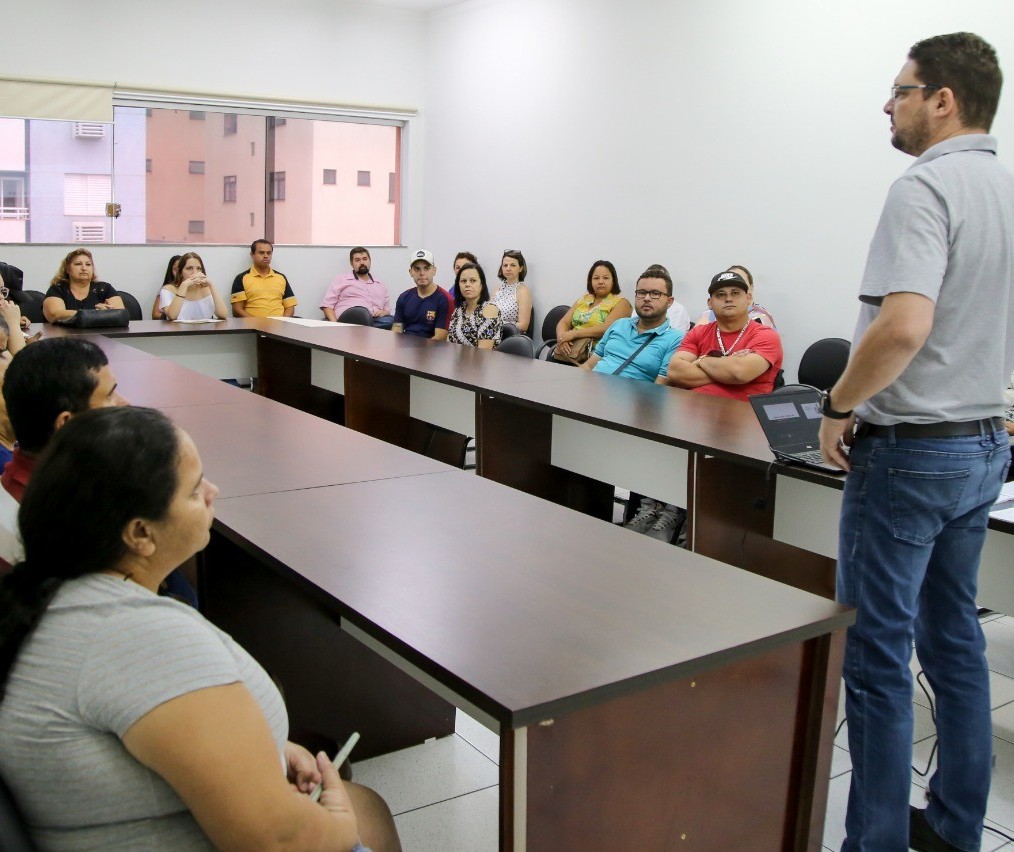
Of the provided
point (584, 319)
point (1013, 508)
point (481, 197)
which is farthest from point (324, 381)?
point (1013, 508)

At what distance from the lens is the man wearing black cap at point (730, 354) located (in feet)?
12.3

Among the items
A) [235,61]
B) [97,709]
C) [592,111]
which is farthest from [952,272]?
[235,61]

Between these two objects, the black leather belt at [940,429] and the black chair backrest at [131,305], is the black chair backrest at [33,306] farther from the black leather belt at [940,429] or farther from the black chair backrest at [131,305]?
the black leather belt at [940,429]

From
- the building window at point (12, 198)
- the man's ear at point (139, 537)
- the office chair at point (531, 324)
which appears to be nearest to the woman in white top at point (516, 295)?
the office chair at point (531, 324)

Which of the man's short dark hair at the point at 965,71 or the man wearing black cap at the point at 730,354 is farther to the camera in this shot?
the man wearing black cap at the point at 730,354

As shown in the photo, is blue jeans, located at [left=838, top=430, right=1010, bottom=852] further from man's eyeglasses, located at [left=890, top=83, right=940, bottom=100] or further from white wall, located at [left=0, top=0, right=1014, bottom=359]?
white wall, located at [left=0, top=0, right=1014, bottom=359]

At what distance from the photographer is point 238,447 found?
8.82 feet

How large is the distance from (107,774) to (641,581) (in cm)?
92

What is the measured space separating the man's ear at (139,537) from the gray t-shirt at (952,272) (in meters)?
1.19

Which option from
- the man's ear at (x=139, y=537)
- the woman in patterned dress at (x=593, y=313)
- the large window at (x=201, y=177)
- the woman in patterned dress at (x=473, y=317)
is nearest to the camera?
the man's ear at (x=139, y=537)

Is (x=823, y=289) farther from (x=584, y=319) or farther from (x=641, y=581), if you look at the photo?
(x=641, y=581)

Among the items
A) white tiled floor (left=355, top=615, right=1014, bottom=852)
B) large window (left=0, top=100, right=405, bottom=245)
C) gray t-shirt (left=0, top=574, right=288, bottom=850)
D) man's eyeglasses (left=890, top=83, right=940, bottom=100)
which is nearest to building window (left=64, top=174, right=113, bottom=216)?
large window (left=0, top=100, right=405, bottom=245)

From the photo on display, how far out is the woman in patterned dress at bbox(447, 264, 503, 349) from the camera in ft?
19.3

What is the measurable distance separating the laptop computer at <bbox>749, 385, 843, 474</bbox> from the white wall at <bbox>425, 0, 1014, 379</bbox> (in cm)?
276
